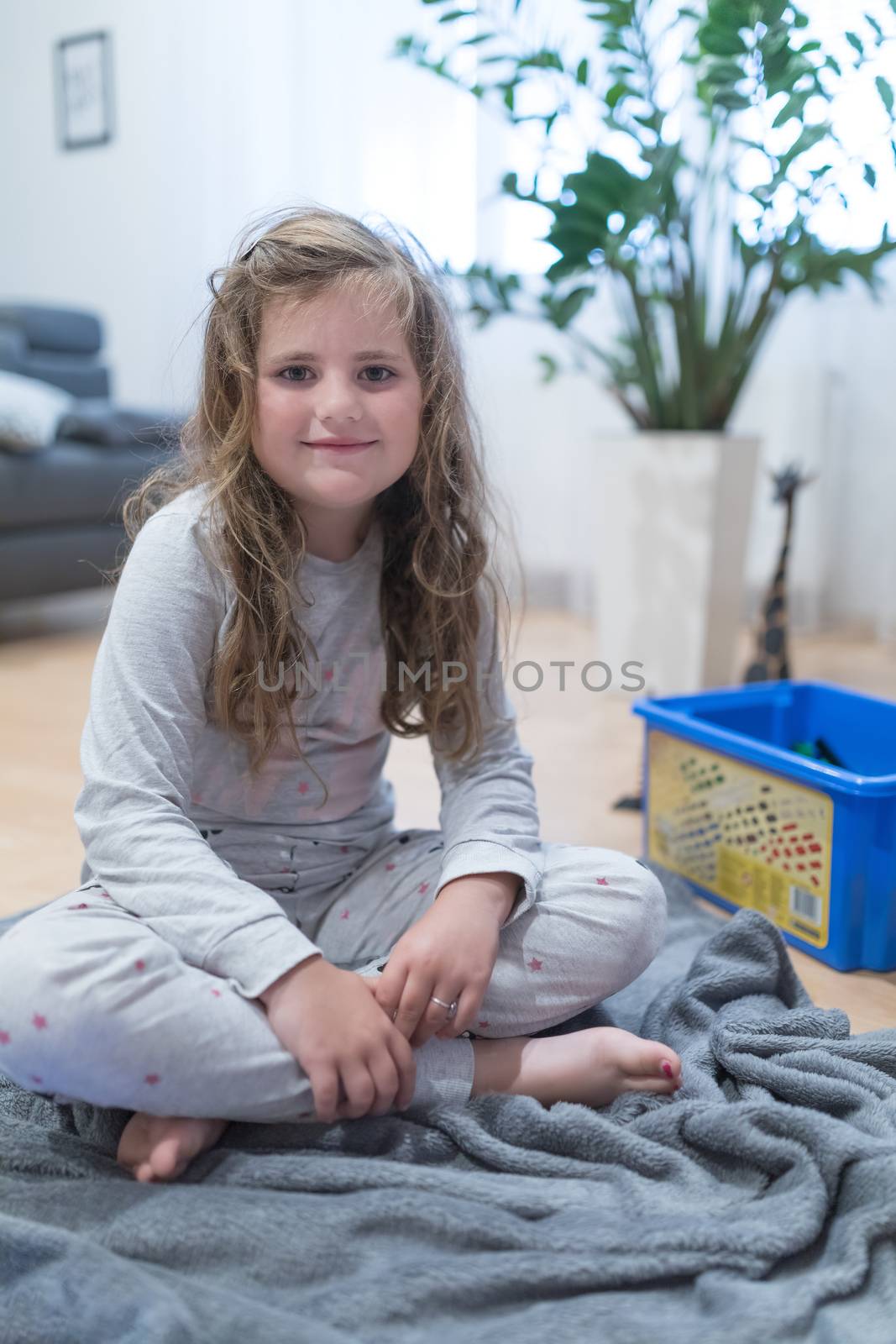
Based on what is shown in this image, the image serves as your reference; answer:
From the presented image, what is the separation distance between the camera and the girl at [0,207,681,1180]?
2.20 ft

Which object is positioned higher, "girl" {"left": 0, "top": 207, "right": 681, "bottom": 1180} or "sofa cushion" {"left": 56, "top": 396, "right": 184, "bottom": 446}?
"sofa cushion" {"left": 56, "top": 396, "right": 184, "bottom": 446}

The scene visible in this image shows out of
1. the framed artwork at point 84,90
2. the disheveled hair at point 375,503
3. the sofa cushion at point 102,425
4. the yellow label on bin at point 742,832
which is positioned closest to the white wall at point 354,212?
the framed artwork at point 84,90

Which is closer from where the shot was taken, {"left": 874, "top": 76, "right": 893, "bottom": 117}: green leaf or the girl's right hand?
the girl's right hand

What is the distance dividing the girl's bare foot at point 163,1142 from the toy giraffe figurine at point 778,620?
120 cm

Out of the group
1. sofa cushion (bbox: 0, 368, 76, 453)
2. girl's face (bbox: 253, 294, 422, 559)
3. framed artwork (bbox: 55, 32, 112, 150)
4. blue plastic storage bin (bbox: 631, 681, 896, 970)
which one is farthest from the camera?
framed artwork (bbox: 55, 32, 112, 150)

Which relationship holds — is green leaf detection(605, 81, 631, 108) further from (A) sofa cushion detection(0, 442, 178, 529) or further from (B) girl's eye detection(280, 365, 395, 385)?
(A) sofa cushion detection(0, 442, 178, 529)

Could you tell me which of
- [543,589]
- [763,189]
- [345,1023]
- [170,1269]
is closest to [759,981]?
[345,1023]

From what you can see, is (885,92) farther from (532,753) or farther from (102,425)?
(102,425)

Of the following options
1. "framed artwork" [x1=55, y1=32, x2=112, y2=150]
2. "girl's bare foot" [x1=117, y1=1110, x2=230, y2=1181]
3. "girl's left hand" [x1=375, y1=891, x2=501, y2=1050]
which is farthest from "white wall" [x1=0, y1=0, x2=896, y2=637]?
"girl's bare foot" [x1=117, y1=1110, x2=230, y2=1181]

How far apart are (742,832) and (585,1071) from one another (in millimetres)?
415

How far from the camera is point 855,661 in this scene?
87.0 inches

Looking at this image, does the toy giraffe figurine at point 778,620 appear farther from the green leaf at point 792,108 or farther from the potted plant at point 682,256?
the green leaf at point 792,108

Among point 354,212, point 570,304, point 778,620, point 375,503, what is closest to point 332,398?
point 375,503

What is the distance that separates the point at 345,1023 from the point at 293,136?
276cm
